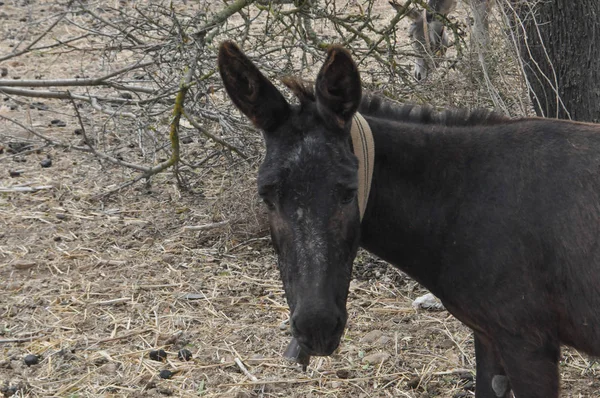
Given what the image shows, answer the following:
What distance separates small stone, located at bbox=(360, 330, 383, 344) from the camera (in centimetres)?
→ 461

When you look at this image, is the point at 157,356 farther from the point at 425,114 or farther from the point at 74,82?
the point at 74,82

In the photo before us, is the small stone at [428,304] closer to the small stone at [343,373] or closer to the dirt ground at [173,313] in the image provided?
the dirt ground at [173,313]

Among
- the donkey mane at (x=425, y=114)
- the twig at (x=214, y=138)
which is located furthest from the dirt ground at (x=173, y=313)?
the donkey mane at (x=425, y=114)

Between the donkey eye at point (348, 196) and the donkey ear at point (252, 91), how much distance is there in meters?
0.42

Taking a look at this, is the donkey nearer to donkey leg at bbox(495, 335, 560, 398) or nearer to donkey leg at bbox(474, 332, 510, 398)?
donkey leg at bbox(474, 332, 510, 398)

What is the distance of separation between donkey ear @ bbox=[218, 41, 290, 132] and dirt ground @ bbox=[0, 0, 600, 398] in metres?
1.74

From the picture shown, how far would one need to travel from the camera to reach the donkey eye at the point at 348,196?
2861 mm

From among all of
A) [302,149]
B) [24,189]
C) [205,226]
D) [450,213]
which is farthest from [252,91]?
[24,189]

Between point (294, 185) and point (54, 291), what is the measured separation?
290 centimetres

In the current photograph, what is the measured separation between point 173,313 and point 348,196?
238cm

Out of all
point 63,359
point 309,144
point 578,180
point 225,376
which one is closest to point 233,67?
point 309,144

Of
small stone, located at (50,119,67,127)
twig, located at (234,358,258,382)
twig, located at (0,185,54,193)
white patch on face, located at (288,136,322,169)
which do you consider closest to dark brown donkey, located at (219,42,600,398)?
white patch on face, located at (288,136,322,169)

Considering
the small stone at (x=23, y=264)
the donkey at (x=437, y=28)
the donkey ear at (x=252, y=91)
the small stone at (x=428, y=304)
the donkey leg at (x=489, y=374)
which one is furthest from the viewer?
the small stone at (x=23, y=264)

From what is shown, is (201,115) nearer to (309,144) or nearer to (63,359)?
(63,359)
